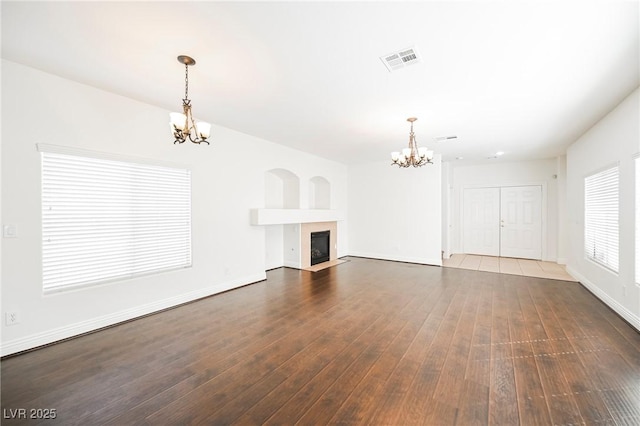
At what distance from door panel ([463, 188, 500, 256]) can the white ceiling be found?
14.0 feet

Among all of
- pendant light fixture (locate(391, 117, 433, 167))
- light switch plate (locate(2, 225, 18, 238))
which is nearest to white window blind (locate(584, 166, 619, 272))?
pendant light fixture (locate(391, 117, 433, 167))

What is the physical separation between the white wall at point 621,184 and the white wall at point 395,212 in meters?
2.57

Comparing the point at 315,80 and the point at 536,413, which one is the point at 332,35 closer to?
the point at 315,80

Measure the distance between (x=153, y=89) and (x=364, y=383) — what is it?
147 inches

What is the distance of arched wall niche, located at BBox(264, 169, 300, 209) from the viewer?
623 centimetres

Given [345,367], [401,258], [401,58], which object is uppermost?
[401,58]

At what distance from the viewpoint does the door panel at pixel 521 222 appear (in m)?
7.32

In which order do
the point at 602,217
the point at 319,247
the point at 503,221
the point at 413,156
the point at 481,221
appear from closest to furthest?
the point at 602,217 → the point at 413,156 → the point at 319,247 → the point at 503,221 → the point at 481,221

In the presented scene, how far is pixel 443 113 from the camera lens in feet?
12.5

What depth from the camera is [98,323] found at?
3.08 metres

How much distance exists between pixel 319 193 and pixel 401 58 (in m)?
5.36

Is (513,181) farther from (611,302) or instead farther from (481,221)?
(611,302)

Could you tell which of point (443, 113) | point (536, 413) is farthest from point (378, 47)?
point (536, 413)

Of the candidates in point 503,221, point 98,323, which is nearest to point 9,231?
point 98,323
